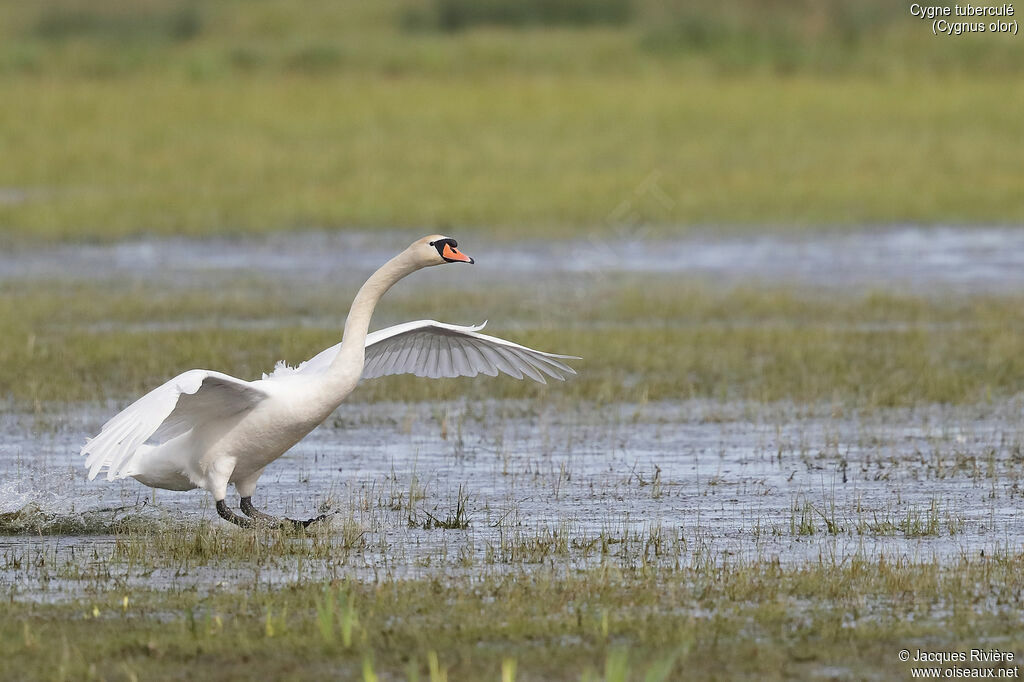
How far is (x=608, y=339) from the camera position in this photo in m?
15.1

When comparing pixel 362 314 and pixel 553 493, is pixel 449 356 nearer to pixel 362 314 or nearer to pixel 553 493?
pixel 553 493

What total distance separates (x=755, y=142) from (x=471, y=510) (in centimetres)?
2112

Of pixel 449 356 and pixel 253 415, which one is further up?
pixel 449 356

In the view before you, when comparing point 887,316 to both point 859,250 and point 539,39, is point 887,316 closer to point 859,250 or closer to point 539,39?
point 859,250

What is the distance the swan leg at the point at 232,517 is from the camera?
851cm

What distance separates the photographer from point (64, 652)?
6312mm

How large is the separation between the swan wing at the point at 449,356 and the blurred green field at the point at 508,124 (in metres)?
14.1

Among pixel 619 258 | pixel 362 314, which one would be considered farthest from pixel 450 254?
pixel 619 258

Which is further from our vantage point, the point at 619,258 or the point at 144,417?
the point at 619,258

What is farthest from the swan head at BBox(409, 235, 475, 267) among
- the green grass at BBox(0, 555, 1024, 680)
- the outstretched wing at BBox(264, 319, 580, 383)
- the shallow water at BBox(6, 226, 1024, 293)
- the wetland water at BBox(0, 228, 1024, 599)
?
the shallow water at BBox(6, 226, 1024, 293)

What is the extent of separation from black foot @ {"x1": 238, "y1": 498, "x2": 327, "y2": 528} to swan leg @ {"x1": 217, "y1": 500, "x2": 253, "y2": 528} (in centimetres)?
7

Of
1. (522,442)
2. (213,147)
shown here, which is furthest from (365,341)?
(213,147)

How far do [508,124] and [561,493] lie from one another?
70.4 ft

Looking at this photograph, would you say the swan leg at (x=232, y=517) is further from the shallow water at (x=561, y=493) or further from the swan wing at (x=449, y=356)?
the swan wing at (x=449, y=356)
